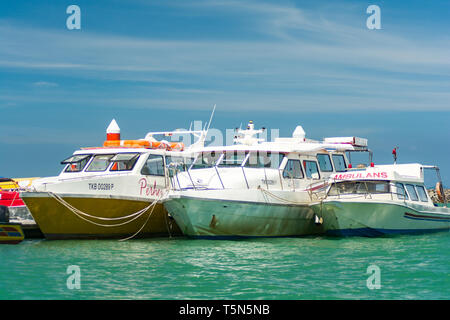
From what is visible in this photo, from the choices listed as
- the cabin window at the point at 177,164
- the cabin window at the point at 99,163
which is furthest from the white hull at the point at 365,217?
the cabin window at the point at 99,163

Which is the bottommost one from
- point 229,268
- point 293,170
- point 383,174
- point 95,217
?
point 229,268

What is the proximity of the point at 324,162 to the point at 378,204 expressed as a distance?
14.3 ft

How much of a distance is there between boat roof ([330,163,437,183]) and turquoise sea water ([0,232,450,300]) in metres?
2.25

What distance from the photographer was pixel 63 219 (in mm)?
21922

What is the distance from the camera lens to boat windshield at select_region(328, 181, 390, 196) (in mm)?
23453

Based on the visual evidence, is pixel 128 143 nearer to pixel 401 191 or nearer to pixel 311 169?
pixel 311 169

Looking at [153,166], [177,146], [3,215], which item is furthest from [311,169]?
[3,215]

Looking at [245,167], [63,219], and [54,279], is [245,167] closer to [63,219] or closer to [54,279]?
[63,219]

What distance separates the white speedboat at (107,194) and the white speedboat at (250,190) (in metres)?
1.29

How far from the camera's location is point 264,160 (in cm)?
2347
